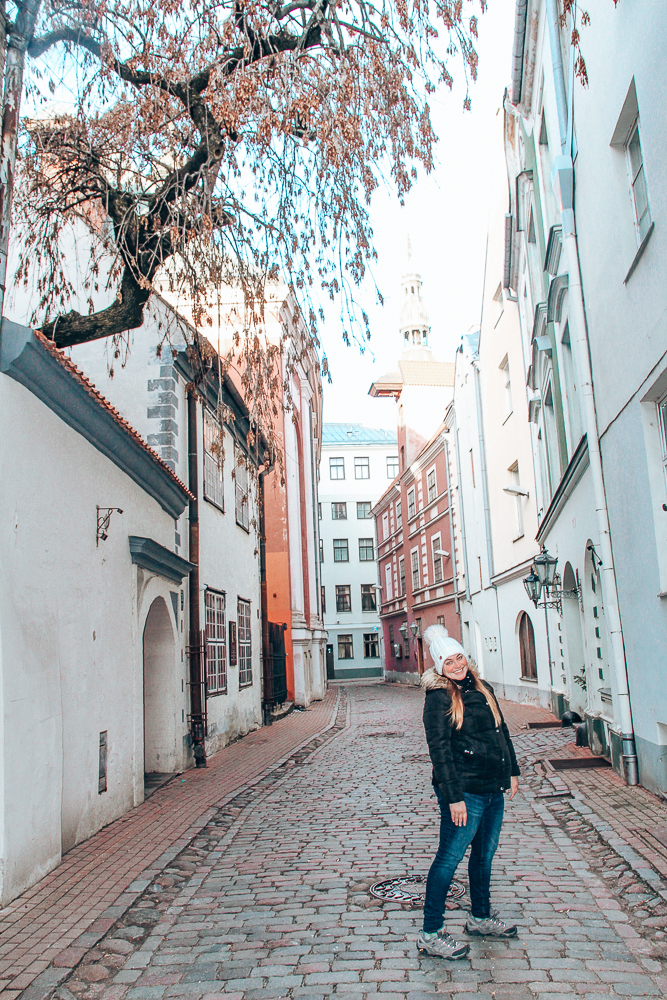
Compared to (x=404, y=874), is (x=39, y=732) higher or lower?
higher

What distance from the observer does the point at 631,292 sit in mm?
7383

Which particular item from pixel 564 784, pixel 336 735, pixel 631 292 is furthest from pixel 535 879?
pixel 336 735

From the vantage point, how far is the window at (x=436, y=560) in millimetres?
32875

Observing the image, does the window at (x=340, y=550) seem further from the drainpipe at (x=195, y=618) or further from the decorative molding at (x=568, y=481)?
the drainpipe at (x=195, y=618)

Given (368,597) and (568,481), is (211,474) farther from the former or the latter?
A: (368,597)

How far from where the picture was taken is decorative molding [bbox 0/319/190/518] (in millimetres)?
5996

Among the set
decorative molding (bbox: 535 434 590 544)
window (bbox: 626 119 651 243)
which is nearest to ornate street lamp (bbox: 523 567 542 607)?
decorative molding (bbox: 535 434 590 544)

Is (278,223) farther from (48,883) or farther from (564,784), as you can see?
(564,784)

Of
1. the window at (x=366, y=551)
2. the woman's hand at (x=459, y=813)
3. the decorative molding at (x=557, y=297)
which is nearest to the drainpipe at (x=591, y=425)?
the decorative molding at (x=557, y=297)

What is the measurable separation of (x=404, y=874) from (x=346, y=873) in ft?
1.42

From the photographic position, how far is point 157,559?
10031mm

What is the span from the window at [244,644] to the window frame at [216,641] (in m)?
1.51

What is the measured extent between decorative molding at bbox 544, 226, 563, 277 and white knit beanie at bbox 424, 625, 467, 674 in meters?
7.47

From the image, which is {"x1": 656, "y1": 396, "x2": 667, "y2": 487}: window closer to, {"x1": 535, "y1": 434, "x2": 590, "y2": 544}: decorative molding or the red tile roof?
{"x1": 535, "y1": 434, "x2": 590, "y2": 544}: decorative molding
